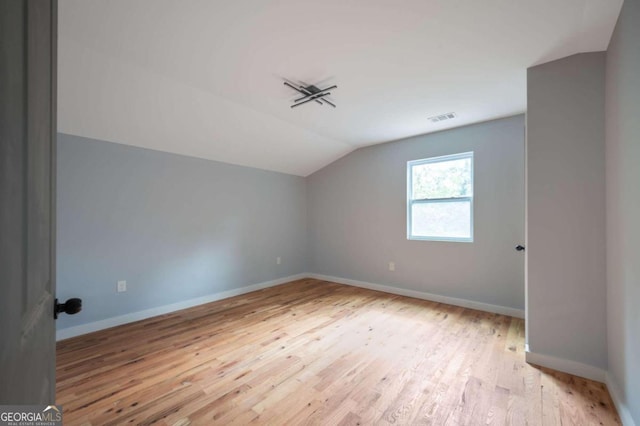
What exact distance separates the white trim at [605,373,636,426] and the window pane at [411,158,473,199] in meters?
2.23

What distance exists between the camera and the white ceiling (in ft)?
5.40

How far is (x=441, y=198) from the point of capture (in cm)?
382

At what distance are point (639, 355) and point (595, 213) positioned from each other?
103 cm

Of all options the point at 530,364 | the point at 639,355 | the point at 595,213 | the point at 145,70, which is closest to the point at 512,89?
the point at 595,213

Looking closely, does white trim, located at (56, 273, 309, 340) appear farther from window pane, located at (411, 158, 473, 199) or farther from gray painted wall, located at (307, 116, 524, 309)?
window pane, located at (411, 158, 473, 199)

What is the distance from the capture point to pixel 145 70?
2.27m

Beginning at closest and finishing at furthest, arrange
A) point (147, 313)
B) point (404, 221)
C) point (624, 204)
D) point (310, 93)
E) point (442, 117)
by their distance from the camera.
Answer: point (624, 204) < point (310, 93) < point (147, 313) < point (442, 117) < point (404, 221)

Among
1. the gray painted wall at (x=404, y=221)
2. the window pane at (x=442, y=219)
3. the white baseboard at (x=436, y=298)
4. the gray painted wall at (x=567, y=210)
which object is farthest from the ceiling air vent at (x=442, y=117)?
the white baseboard at (x=436, y=298)

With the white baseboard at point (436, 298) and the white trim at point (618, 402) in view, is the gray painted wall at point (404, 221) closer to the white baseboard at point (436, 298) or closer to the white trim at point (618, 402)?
the white baseboard at point (436, 298)

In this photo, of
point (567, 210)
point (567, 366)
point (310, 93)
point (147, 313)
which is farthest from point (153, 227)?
point (567, 366)

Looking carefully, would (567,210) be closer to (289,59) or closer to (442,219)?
(442,219)

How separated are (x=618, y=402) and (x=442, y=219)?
2427 mm

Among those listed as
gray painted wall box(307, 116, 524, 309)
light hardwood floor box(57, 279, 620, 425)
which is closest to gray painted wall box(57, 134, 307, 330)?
light hardwood floor box(57, 279, 620, 425)

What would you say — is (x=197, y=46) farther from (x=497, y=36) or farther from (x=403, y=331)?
(x=403, y=331)
